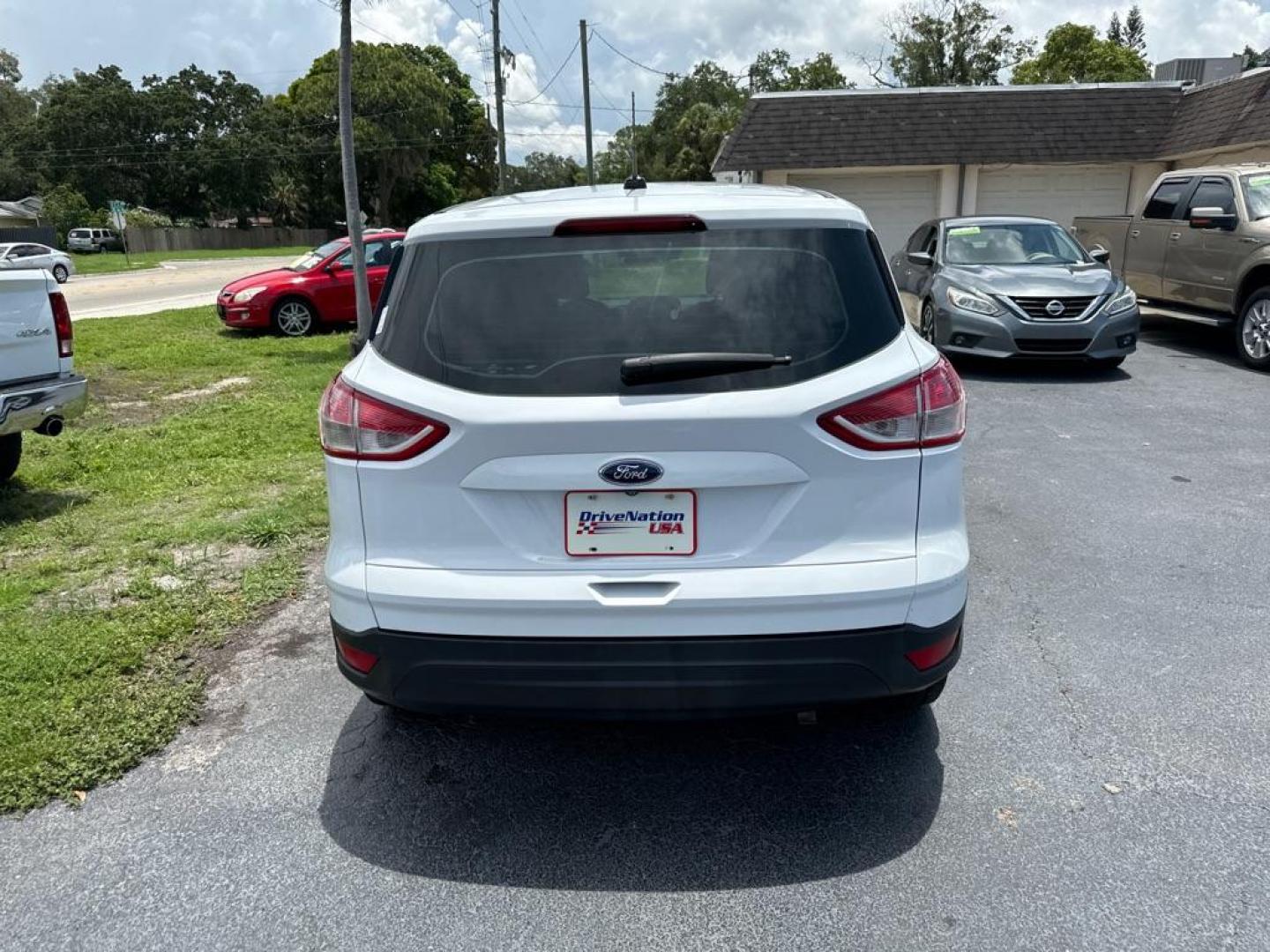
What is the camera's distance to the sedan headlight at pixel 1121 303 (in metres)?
9.62

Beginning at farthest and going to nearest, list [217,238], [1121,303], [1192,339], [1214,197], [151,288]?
[217,238], [151,288], [1192,339], [1214,197], [1121,303]

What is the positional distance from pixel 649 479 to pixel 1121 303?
8725mm

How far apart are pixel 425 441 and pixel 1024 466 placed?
5153 millimetres

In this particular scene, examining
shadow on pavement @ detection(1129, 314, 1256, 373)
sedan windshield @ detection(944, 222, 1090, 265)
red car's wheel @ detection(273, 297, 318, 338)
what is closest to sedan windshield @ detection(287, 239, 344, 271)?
red car's wheel @ detection(273, 297, 318, 338)

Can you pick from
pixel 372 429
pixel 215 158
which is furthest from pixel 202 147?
pixel 372 429

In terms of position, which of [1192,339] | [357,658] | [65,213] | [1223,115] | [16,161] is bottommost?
[1192,339]

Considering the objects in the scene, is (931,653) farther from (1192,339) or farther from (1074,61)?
(1074,61)

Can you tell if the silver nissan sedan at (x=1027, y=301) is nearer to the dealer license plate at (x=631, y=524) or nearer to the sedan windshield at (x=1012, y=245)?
the sedan windshield at (x=1012, y=245)

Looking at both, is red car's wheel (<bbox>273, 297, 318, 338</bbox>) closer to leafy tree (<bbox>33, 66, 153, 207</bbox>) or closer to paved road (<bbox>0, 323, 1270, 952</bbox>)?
paved road (<bbox>0, 323, 1270, 952</bbox>)

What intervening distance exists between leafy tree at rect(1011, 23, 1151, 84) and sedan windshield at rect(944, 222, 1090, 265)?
1664 inches

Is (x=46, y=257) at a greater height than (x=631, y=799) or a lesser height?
greater

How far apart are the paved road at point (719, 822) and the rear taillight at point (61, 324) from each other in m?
2.94

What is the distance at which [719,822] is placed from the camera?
9.62ft

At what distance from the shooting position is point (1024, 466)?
668 cm
